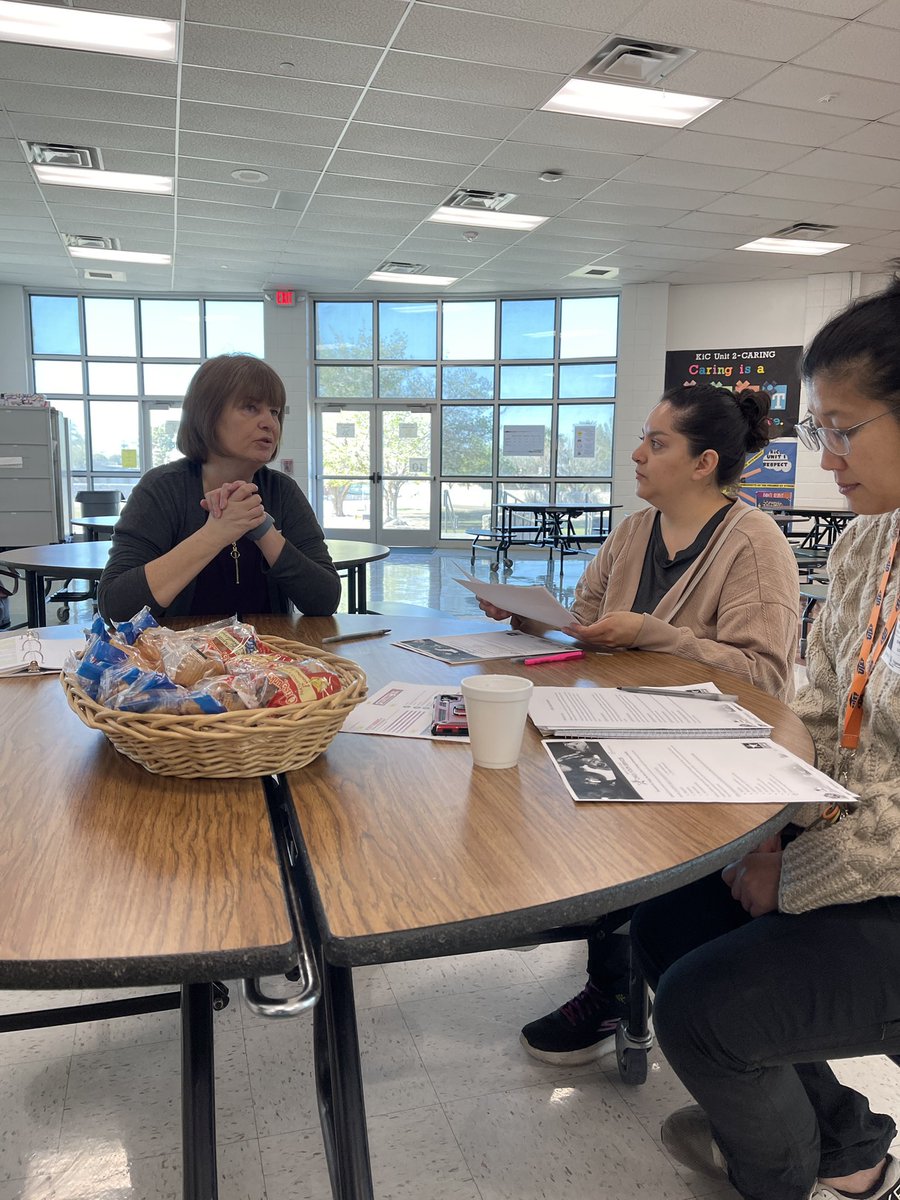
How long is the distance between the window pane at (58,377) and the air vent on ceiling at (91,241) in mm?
2546

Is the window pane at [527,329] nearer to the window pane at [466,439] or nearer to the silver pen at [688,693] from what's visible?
the window pane at [466,439]

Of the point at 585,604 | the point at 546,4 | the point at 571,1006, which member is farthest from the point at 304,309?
the point at 571,1006

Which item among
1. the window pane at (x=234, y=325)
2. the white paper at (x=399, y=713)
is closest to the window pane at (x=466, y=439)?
the window pane at (x=234, y=325)

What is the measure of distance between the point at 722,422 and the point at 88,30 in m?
4.10

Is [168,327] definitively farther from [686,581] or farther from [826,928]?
[826,928]

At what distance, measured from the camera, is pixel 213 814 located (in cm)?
78

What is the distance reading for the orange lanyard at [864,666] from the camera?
1112 millimetres

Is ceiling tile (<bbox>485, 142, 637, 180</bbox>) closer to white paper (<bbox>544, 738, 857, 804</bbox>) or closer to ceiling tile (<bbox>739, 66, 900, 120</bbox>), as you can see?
ceiling tile (<bbox>739, 66, 900, 120</bbox>)

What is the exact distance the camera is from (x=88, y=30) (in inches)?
158

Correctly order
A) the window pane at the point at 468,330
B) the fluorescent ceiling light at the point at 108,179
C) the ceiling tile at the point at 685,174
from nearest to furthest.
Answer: the ceiling tile at the point at 685,174 < the fluorescent ceiling light at the point at 108,179 < the window pane at the point at 468,330

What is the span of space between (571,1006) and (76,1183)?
85 centimetres

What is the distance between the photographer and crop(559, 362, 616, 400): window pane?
33.0 feet

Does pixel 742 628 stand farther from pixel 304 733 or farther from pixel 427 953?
pixel 427 953

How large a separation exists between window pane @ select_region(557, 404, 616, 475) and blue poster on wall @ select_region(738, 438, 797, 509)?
5.87 ft
